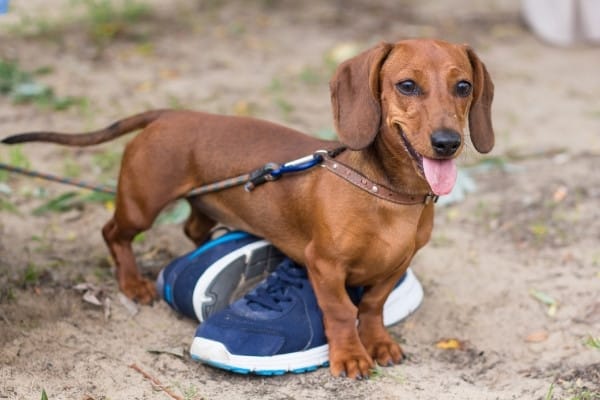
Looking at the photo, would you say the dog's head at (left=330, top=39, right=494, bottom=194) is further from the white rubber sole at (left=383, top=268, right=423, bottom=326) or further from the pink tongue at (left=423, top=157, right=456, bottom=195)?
the white rubber sole at (left=383, top=268, right=423, bottom=326)

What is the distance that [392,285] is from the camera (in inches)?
137

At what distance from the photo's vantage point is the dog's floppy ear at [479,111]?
127 inches

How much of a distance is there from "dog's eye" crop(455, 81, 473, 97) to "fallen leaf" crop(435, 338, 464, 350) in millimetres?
1084

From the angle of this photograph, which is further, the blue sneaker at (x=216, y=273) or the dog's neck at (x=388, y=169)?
the blue sneaker at (x=216, y=273)

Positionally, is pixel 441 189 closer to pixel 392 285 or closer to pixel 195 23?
pixel 392 285

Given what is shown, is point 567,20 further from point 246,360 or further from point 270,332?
point 246,360

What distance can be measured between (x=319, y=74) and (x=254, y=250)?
334 centimetres

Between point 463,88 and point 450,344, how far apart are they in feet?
3.67

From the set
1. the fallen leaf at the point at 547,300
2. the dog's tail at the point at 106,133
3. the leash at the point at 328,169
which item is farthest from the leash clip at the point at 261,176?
the fallen leaf at the point at 547,300

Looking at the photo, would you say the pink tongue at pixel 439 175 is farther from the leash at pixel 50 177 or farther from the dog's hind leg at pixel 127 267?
the leash at pixel 50 177

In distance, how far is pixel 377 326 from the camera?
3.53 metres

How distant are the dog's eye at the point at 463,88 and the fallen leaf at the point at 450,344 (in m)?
1.08

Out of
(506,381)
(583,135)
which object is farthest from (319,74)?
(506,381)

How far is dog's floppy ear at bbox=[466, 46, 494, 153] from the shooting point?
10.6 ft
